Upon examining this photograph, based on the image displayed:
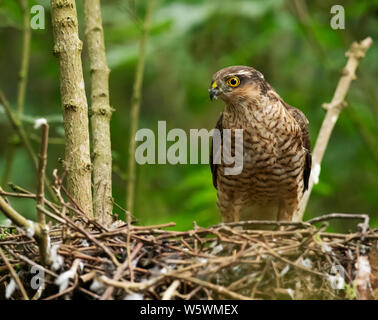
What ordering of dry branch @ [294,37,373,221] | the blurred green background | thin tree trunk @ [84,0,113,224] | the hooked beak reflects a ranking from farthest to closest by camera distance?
the blurred green background < dry branch @ [294,37,373,221] < the hooked beak < thin tree trunk @ [84,0,113,224]

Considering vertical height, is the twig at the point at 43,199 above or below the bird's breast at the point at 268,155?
below

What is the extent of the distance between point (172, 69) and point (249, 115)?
482cm

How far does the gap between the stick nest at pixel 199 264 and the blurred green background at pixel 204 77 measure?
2772 mm

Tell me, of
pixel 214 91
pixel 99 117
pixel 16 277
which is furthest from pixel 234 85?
pixel 16 277

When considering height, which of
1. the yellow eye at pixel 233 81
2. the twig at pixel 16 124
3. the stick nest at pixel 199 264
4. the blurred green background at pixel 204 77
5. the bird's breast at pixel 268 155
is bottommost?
the stick nest at pixel 199 264

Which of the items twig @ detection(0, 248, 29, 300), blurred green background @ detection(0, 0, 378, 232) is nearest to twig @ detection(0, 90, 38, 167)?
blurred green background @ detection(0, 0, 378, 232)

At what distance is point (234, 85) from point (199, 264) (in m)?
2.20

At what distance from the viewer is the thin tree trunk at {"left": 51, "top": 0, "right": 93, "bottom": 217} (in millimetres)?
4770

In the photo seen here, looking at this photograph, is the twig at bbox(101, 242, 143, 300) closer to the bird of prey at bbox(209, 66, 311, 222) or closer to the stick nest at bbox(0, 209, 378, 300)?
the stick nest at bbox(0, 209, 378, 300)

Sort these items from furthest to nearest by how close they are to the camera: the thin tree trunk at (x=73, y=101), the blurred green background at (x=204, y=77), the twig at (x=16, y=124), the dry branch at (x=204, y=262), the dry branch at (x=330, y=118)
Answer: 1. the blurred green background at (x=204, y=77)
2. the twig at (x=16, y=124)
3. the dry branch at (x=330, y=118)
4. the thin tree trunk at (x=73, y=101)
5. the dry branch at (x=204, y=262)

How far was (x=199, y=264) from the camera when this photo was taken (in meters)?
3.77

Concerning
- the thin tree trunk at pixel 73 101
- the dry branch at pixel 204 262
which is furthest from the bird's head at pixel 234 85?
the dry branch at pixel 204 262

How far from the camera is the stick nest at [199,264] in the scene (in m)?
3.74

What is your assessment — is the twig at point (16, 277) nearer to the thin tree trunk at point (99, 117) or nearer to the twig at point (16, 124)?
the thin tree trunk at point (99, 117)
